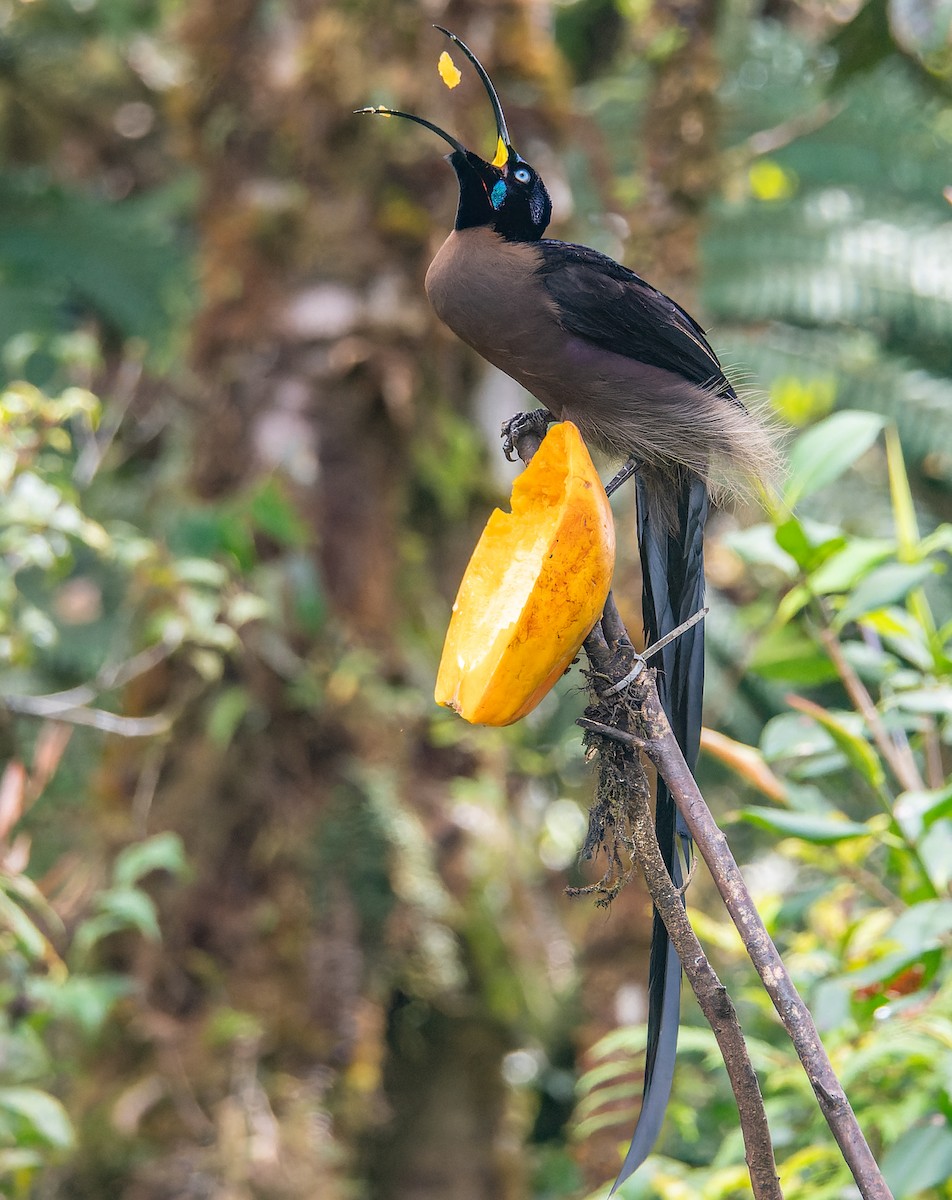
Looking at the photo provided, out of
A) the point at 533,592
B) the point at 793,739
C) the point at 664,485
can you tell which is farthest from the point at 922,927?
the point at 664,485

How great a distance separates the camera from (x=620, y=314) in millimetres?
1796

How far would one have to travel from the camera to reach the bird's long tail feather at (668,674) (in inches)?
52.6

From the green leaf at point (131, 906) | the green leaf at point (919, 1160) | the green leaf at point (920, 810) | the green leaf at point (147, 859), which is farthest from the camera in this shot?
the green leaf at point (147, 859)

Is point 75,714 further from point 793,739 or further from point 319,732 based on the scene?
point 793,739

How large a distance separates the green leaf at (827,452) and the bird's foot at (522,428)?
35 centimetres

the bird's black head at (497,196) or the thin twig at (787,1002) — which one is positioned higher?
the bird's black head at (497,196)

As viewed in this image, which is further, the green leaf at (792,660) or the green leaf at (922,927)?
the green leaf at (792,660)

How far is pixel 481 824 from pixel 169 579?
147 centimetres

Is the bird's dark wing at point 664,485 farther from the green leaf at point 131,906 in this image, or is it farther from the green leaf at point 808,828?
the green leaf at point 131,906

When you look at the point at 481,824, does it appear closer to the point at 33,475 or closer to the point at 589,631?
the point at 33,475

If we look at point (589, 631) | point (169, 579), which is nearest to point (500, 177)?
point (589, 631)

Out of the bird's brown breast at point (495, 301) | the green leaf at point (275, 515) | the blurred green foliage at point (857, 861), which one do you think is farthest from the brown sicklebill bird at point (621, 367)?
the green leaf at point (275, 515)

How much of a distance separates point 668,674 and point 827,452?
0.39 metres

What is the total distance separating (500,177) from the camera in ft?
5.96
